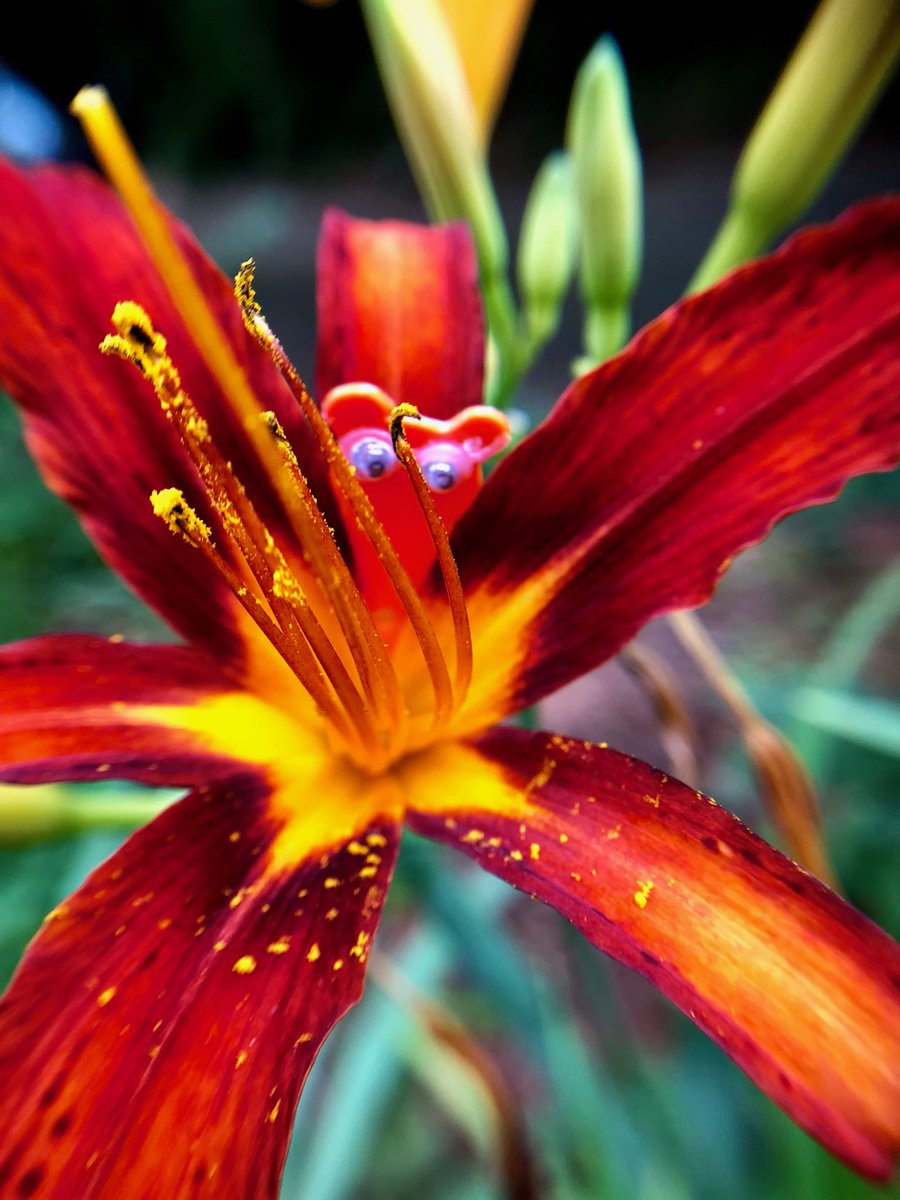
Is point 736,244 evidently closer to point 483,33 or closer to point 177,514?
point 483,33

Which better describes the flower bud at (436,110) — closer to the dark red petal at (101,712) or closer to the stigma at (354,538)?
the stigma at (354,538)

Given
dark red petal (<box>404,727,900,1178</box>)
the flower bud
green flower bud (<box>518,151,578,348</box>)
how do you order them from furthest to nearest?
green flower bud (<box>518,151,578,348</box>) < the flower bud < dark red petal (<box>404,727,900,1178</box>)

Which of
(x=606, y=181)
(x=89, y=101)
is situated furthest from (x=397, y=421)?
(x=606, y=181)

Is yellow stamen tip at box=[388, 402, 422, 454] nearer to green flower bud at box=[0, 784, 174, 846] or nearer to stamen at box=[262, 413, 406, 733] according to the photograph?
stamen at box=[262, 413, 406, 733]

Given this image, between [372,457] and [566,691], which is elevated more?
[372,457]

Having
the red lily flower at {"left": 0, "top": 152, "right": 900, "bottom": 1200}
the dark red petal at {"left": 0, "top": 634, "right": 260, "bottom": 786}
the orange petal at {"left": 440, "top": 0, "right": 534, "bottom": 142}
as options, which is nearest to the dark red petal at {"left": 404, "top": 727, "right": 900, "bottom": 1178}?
the red lily flower at {"left": 0, "top": 152, "right": 900, "bottom": 1200}

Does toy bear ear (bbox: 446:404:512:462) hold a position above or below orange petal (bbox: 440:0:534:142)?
below
